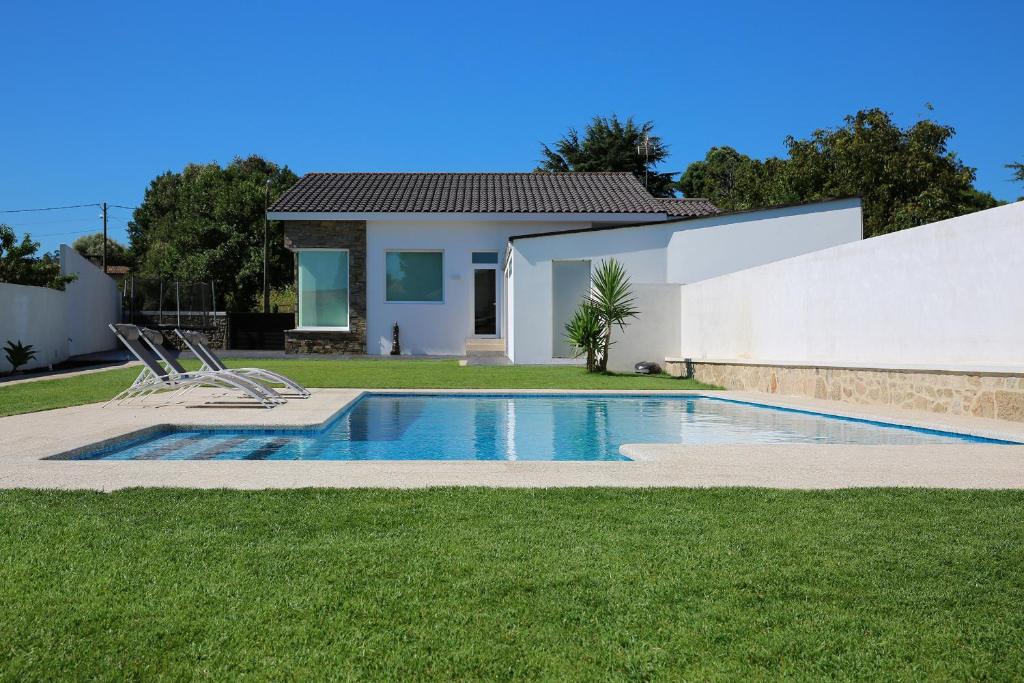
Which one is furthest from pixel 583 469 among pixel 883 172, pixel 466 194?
pixel 883 172

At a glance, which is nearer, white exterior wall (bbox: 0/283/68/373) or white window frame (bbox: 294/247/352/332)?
white exterior wall (bbox: 0/283/68/373)

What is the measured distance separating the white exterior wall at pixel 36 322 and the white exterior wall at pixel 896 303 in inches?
574

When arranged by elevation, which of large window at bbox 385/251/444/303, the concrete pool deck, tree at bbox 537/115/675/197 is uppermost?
tree at bbox 537/115/675/197

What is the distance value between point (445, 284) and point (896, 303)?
14370 millimetres

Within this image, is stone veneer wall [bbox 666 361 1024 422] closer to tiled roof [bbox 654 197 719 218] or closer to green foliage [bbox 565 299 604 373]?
green foliage [bbox 565 299 604 373]

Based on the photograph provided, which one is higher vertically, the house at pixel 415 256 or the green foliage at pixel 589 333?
the house at pixel 415 256

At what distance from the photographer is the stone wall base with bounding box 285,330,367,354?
2361 cm

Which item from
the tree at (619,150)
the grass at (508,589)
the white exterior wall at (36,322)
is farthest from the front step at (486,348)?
the tree at (619,150)

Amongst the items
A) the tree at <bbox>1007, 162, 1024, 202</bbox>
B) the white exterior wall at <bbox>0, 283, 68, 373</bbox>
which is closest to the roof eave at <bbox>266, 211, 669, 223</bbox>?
the white exterior wall at <bbox>0, 283, 68, 373</bbox>

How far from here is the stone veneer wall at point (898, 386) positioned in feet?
28.8

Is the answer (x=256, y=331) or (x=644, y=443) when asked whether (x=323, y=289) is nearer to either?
(x=256, y=331)

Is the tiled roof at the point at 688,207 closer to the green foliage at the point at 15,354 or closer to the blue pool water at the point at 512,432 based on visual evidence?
the blue pool water at the point at 512,432

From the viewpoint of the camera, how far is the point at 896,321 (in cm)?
1094

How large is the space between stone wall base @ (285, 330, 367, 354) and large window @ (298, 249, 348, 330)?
1.11ft
